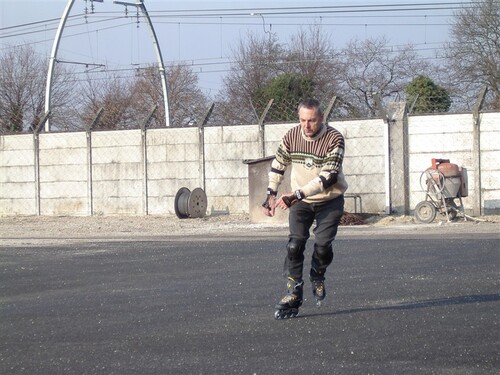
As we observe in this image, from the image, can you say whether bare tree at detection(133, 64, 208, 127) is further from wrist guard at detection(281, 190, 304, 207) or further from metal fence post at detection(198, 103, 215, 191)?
wrist guard at detection(281, 190, 304, 207)

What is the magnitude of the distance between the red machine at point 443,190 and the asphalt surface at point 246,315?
6.60 metres

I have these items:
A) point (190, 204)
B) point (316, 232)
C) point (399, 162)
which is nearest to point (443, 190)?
point (399, 162)

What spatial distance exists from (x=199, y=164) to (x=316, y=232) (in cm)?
1676

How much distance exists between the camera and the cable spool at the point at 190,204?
74.3 ft

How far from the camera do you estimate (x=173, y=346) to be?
6.09 metres

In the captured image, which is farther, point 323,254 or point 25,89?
point 25,89

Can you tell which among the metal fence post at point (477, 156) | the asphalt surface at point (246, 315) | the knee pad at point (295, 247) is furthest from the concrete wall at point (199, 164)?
the knee pad at point (295, 247)

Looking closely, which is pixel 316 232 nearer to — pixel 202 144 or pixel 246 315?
pixel 246 315

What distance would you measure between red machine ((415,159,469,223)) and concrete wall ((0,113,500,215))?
1697 millimetres

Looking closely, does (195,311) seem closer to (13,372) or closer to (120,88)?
(13,372)

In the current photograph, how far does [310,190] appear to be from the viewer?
7.18 meters

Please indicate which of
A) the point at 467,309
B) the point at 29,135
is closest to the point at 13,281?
the point at 467,309

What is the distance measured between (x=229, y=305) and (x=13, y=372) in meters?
2.62

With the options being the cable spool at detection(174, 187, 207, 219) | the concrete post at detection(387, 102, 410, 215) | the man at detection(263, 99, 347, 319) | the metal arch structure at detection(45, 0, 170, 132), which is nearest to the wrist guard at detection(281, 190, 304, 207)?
the man at detection(263, 99, 347, 319)
